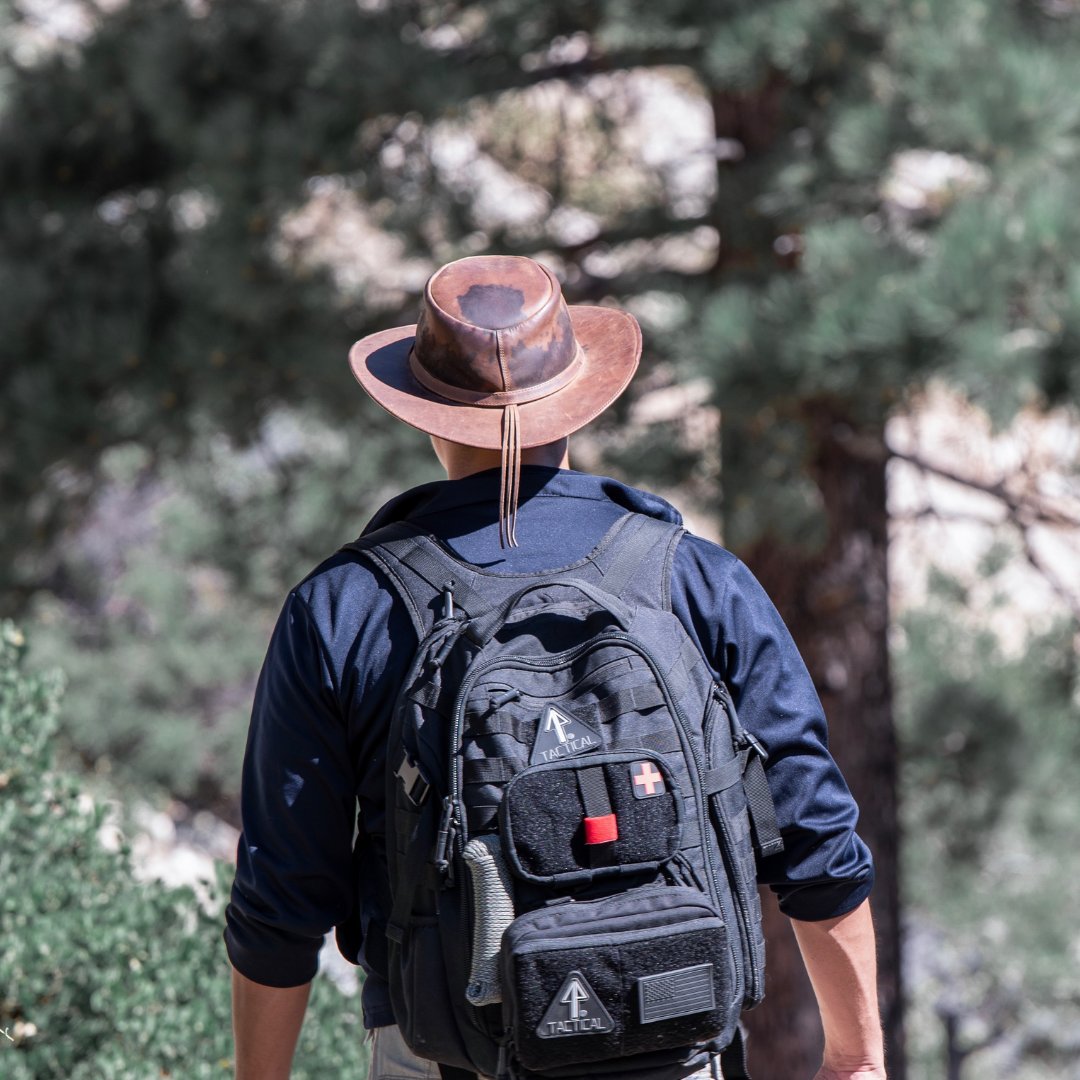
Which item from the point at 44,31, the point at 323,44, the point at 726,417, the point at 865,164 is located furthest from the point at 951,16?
the point at 44,31

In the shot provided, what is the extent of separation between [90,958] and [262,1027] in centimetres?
78

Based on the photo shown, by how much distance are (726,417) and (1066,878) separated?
4.47m

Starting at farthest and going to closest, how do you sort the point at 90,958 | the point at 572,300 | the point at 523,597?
the point at 572,300
the point at 90,958
the point at 523,597

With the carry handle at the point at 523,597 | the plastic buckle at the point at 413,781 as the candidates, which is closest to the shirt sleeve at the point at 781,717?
the carry handle at the point at 523,597

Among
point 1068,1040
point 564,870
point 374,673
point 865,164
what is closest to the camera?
point 564,870

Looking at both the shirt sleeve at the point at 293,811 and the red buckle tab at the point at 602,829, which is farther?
the shirt sleeve at the point at 293,811

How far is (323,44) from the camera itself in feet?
12.1

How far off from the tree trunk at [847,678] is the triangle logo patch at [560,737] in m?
3.06

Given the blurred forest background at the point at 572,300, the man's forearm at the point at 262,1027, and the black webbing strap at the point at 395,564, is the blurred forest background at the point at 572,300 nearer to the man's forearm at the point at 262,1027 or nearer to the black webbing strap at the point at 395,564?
the man's forearm at the point at 262,1027

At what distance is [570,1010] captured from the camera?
116 centimetres

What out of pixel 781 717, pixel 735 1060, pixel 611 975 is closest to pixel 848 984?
pixel 735 1060

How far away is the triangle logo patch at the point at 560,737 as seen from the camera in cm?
121

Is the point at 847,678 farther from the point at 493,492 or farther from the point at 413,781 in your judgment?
the point at 413,781

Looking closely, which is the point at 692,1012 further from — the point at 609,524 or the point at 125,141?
the point at 125,141
